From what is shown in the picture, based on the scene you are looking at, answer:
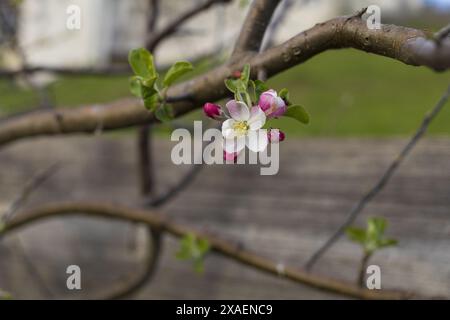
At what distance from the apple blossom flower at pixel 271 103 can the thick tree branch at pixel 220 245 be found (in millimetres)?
282

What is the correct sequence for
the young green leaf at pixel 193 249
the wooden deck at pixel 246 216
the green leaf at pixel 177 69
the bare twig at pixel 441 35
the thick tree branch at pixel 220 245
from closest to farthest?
the bare twig at pixel 441 35
the green leaf at pixel 177 69
the thick tree branch at pixel 220 245
the young green leaf at pixel 193 249
the wooden deck at pixel 246 216

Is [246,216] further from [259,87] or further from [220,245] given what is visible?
[259,87]

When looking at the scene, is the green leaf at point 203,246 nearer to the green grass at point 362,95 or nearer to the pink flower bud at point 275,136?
the pink flower bud at point 275,136

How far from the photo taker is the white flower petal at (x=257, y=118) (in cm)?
33

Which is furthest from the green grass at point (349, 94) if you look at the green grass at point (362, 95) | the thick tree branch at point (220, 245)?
the thick tree branch at point (220, 245)

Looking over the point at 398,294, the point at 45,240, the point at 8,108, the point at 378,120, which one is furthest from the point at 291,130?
the point at 8,108

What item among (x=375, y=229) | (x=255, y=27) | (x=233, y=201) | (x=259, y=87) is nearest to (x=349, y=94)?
(x=233, y=201)

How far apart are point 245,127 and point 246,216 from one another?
2.98ft

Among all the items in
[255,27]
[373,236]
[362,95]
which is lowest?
[373,236]

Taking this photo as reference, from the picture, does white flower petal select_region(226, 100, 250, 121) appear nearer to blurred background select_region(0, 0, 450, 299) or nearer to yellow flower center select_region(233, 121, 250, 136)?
yellow flower center select_region(233, 121, 250, 136)

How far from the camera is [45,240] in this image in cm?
142

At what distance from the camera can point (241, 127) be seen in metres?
0.33

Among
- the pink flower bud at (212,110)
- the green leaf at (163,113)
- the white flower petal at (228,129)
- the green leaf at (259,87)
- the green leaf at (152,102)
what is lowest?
the white flower petal at (228,129)
